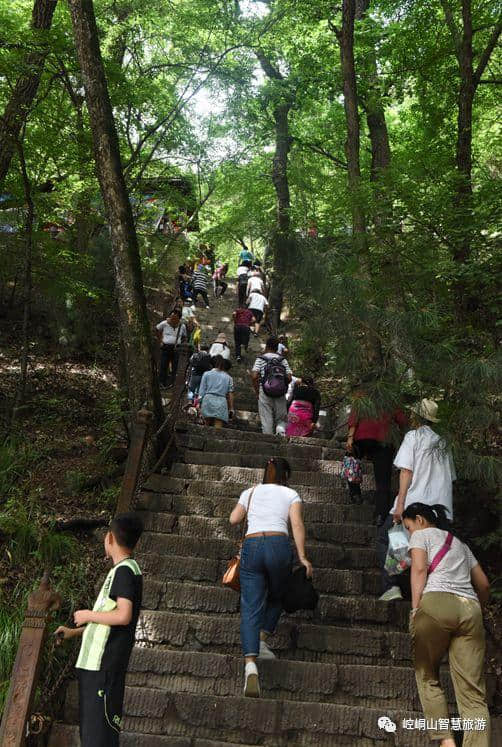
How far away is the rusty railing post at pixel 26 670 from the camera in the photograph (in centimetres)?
368

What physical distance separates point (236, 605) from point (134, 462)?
5.39 feet

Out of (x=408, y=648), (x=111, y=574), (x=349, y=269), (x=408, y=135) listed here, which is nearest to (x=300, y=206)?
A: (x=408, y=135)

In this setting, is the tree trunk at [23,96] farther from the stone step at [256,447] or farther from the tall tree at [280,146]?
the tall tree at [280,146]

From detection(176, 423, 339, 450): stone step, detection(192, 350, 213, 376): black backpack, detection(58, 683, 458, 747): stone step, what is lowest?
detection(58, 683, 458, 747): stone step

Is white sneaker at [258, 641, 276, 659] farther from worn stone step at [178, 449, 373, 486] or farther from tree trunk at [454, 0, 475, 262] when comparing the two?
tree trunk at [454, 0, 475, 262]

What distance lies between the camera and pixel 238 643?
531 cm

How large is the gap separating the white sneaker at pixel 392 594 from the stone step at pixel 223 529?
1.03 m

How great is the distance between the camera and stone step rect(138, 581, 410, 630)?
559 centimetres

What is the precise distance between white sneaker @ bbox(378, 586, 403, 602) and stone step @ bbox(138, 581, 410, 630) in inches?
3.8

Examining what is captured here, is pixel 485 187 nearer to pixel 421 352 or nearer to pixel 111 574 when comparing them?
pixel 421 352

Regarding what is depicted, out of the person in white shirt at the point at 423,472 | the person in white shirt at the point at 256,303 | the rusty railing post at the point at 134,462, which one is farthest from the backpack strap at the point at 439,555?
the person in white shirt at the point at 256,303

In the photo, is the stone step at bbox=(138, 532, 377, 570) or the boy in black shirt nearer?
the boy in black shirt

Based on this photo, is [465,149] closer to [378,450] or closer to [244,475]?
[378,450]

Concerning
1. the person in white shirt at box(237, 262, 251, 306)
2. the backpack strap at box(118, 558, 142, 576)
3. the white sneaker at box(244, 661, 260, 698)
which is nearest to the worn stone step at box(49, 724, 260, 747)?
the white sneaker at box(244, 661, 260, 698)
